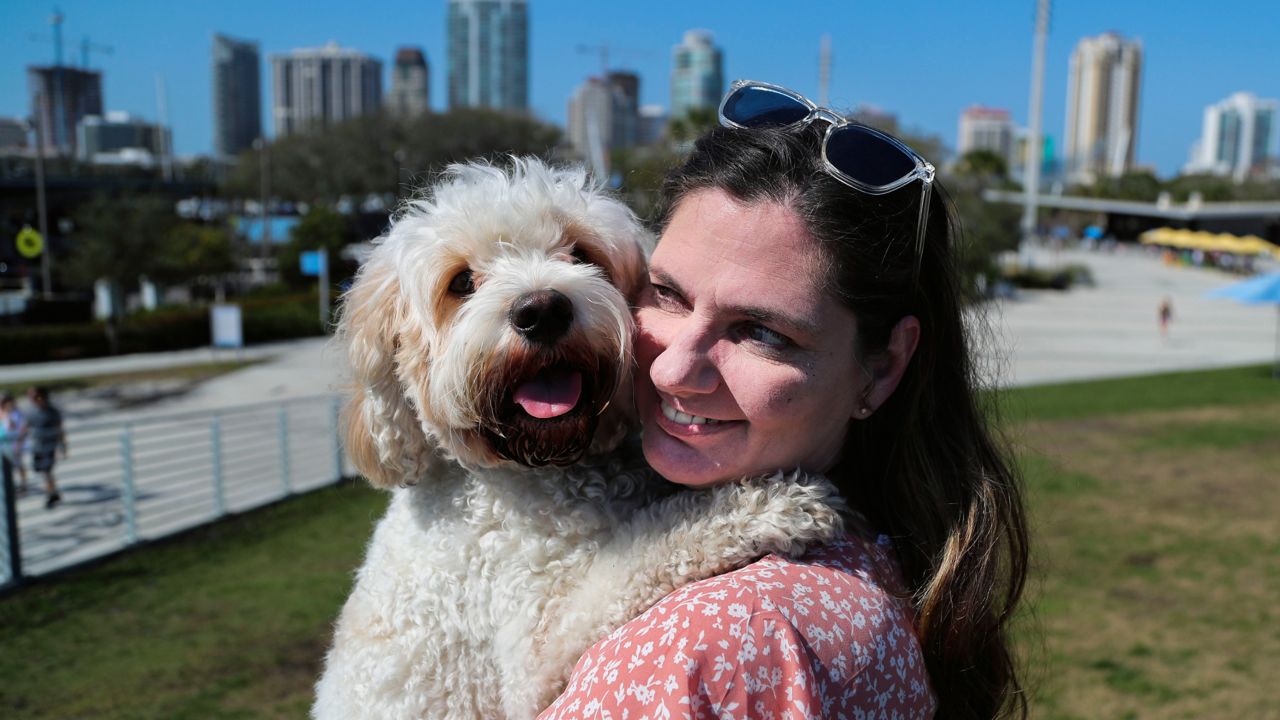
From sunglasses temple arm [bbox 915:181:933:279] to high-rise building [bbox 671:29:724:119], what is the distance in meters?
34.8

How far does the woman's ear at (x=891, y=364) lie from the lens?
5.92 ft

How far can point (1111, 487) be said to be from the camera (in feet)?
45.6

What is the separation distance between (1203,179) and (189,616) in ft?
488

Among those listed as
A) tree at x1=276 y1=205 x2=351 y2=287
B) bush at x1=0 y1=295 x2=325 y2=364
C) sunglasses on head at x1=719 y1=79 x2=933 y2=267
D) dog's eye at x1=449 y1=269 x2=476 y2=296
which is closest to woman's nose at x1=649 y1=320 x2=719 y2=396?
sunglasses on head at x1=719 y1=79 x2=933 y2=267

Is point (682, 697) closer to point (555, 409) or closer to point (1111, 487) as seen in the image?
point (555, 409)

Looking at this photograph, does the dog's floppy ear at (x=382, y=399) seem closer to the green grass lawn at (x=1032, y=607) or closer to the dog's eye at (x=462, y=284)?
the dog's eye at (x=462, y=284)

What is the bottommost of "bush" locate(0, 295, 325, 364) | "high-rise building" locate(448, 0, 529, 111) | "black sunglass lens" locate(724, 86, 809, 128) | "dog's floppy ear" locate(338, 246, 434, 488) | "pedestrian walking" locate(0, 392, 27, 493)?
"bush" locate(0, 295, 325, 364)

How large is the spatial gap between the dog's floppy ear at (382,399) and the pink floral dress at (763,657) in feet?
2.61

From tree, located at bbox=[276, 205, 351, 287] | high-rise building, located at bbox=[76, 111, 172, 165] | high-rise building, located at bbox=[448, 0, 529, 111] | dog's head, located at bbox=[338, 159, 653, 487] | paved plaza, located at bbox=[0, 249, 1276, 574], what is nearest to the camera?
dog's head, located at bbox=[338, 159, 653, 487]

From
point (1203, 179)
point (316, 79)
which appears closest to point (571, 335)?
point (1203, 179)

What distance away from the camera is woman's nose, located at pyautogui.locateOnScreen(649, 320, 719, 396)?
169 cm

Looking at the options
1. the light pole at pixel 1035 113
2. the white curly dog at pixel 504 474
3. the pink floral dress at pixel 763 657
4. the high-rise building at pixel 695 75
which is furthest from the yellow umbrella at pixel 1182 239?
the pink floral dress at pixel 763 657

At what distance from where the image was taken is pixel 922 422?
1.93 m

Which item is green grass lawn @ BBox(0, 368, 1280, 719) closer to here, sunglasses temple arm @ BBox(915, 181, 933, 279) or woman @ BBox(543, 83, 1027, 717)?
woman @ BBox(543, 83, 1027, 717)
